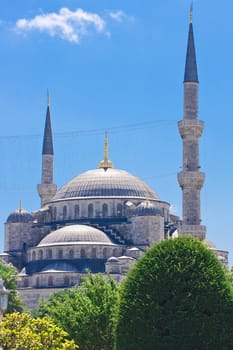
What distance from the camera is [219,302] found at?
2764cm

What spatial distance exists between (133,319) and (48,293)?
44.8 metres

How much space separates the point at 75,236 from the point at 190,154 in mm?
10756

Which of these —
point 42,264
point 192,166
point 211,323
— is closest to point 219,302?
point 211,323

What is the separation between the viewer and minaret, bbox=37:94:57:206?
274 feet

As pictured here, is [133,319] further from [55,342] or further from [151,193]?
[151,193]

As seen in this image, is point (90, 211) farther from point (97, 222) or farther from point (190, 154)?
point (190, 154)

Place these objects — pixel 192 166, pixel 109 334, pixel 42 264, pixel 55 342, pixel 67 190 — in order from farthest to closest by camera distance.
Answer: pixel 67 190
pixel 42 264
pixel 192 166
pixel 109 334
pixel 55 342

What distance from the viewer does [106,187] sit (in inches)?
3199

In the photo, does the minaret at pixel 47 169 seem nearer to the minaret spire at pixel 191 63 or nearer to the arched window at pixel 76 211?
the arched window at pixel 76 211

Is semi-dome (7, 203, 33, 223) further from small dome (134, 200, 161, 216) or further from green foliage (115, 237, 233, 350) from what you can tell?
green foliage (115, 237, 233, 350)

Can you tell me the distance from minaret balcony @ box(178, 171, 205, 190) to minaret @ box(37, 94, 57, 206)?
58.1 feet

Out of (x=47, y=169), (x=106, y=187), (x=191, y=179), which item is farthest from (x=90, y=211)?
(x=191, y=179)

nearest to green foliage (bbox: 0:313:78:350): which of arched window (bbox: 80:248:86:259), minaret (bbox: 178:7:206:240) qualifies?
minaret (bbox: 178:7:206:240)

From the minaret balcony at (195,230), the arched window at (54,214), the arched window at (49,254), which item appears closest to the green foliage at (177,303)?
the minaret balcony at (195,230)
